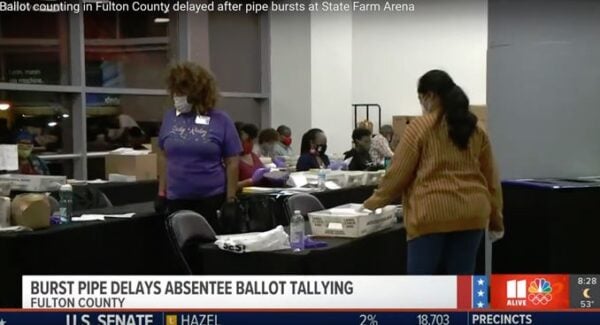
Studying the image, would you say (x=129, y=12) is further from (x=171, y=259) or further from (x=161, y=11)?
(x=171, y=259)

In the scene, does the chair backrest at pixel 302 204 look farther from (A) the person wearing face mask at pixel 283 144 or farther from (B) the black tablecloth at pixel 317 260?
(A) the person wearing face mask at pixel 283 144

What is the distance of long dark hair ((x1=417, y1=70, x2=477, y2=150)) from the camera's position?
7.61ft

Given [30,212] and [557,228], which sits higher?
[30,212]

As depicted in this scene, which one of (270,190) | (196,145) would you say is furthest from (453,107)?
(270,190)

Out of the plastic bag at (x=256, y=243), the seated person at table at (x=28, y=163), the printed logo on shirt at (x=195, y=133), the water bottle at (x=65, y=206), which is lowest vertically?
the plastic bag at (x=256, y=243)

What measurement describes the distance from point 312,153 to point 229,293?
3.68 m

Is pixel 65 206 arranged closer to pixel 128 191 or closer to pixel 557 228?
pixel 128 191

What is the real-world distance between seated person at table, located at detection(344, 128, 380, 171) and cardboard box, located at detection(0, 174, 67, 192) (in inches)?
96.2

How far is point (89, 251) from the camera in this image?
2982 millimetres

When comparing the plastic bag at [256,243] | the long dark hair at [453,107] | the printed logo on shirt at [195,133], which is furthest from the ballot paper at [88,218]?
the long dark hair at [453,107]

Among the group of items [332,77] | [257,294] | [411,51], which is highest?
[411,51]

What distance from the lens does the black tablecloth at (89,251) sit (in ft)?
8.57

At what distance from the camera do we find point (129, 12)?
6047mm

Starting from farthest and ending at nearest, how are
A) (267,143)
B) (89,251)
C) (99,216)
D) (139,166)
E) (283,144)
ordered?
(283,144), (267,143), (139,166), (99,216), (89,251)
